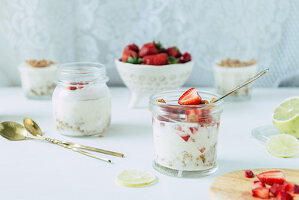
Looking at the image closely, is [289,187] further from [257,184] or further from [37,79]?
[37,79]

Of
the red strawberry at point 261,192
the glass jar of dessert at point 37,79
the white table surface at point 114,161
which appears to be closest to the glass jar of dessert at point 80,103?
the white table surface at point 114,161

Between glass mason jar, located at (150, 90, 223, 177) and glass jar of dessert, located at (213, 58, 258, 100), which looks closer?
glass mason jar, located at (150, 90, 223, 177)

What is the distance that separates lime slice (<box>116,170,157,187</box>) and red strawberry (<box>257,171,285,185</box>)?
24cm

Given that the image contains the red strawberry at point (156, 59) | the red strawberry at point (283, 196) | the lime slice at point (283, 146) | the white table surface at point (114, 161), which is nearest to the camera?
the red strawberry at point (283, 196)

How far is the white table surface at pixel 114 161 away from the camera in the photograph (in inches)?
36.5

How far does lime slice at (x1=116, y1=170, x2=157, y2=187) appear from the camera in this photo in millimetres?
950

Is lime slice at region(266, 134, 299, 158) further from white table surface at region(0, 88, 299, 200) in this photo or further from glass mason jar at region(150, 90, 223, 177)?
glass mason jar at region(150, 90, 223, 177)

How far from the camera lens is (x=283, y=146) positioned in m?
1.14

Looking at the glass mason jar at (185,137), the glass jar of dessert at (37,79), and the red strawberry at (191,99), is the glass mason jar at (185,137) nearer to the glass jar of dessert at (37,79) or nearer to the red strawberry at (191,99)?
the red strawberry at (191,99)

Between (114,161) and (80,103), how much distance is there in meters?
0.24

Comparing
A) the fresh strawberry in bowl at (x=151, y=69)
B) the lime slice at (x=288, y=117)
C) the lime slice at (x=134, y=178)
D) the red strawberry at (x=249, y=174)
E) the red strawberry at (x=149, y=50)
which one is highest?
the red strawberry at (x=149, y=50)

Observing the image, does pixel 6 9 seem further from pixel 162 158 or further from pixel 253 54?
pixel 162 158

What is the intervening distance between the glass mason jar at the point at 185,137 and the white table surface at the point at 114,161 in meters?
0.03

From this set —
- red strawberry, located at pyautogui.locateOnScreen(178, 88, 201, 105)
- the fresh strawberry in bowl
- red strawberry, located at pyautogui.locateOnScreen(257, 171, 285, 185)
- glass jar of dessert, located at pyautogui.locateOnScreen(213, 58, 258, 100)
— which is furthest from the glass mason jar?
glass jar of dessert, located at pyautogui.locateOnScreen(213, 58, 258, 100)
